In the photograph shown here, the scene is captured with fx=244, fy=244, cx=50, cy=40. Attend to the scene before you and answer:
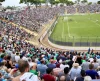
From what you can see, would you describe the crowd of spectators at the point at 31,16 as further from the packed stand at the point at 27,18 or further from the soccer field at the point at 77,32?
the soccer field at the point at 77,32

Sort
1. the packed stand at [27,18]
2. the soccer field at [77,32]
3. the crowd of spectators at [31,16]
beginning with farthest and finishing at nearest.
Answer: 1. the crowd of spectators at [31,16]
2. the packed stand at [27,18]
3. the soccer field at [77,32]

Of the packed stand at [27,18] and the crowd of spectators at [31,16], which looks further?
the crowd of spectators at [31,16]

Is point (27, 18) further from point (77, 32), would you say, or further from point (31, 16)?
Answer: point (77, 32)

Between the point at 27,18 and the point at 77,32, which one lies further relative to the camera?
the point at 27,18

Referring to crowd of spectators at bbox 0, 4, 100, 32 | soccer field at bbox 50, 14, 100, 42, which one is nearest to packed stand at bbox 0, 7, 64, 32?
crowd of spectators at bbox 0, 4, 100, 32

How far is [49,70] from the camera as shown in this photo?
960 centimetres

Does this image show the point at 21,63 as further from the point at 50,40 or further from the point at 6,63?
the point at 50,40

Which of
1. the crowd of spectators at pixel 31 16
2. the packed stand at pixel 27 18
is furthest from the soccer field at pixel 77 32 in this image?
the crowd of spectators at pixel 31 16

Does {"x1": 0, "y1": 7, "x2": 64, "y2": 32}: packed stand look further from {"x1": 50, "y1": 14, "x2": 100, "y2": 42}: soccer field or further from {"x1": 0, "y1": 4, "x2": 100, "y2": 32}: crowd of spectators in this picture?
{"x1": 50, "y1": 14, "x2": 100, "y2": 42}: soccer field

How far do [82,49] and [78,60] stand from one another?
25674 mm

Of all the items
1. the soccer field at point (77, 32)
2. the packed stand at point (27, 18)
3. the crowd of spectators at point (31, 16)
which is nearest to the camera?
the soccer field at point (77, 32)

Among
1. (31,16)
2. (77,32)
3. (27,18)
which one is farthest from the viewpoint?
(31,16)

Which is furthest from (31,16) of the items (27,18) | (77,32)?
(77,32)

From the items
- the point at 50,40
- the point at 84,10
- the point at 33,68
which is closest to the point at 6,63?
the point at 33,68
